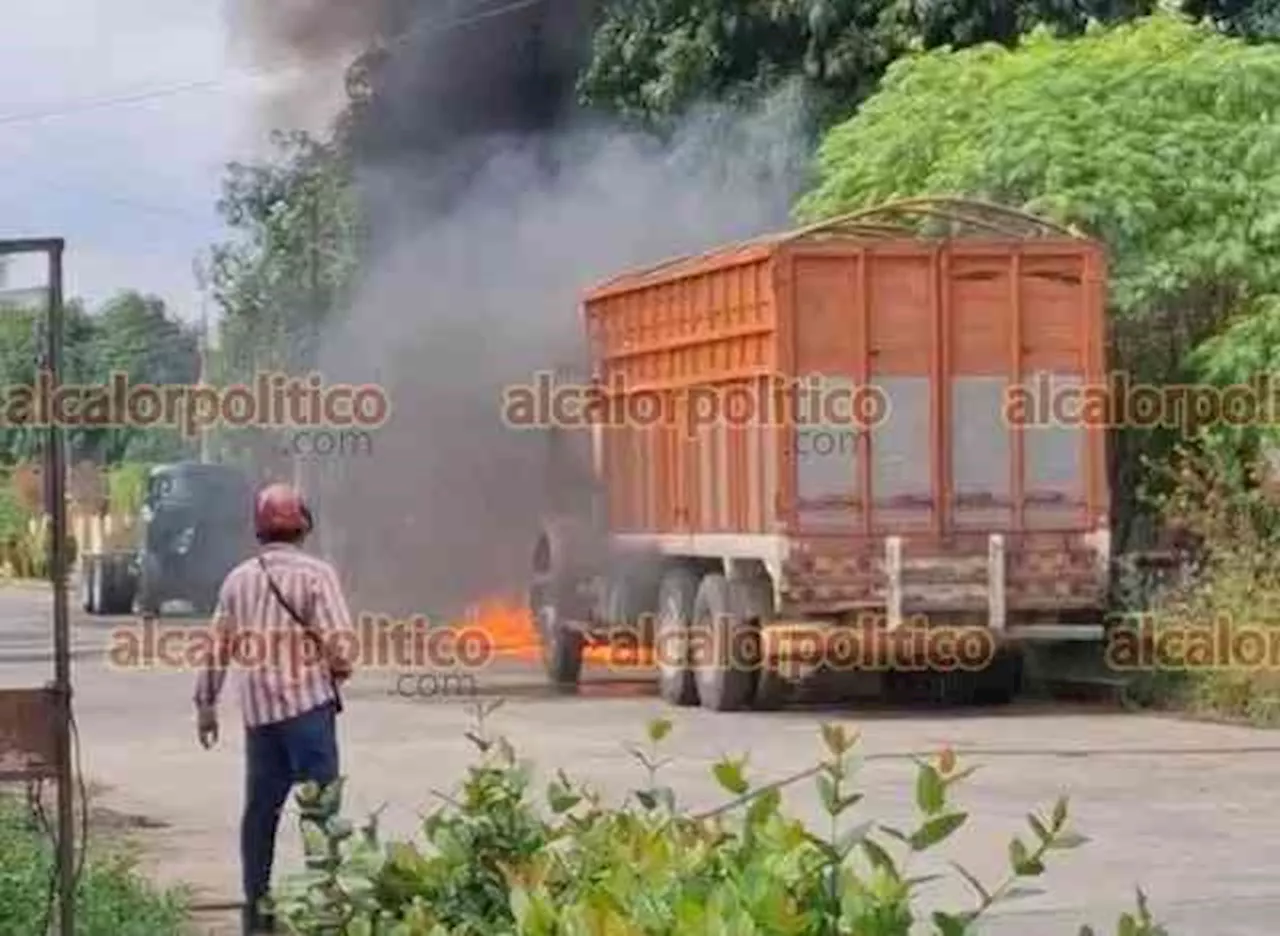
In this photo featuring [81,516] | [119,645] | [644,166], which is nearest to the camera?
[644,166]

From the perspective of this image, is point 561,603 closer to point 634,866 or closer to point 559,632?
point 559,632

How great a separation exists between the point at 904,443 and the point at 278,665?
9640 millimetres

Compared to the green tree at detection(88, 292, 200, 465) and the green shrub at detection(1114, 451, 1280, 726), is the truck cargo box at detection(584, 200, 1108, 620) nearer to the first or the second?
the green shrub at detection(1114, 451, 1280, 726)

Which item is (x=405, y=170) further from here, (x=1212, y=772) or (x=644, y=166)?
(x=1212, y=772)

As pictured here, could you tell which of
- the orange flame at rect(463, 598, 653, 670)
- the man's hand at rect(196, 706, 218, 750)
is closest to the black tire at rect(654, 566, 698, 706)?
the orange flame at rect(463, 598, 653, 670)

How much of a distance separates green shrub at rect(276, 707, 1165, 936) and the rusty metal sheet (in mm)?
2401

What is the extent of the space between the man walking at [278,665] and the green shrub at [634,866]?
13.2 feet

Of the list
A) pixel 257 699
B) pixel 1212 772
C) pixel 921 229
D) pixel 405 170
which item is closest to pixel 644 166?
pixel 405 170

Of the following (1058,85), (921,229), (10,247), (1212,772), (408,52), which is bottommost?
(1212,772)

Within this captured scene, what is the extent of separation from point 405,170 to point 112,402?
7589 millimetres

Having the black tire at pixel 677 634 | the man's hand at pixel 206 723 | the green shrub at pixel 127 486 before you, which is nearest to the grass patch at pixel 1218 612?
the black tire at pixel 677 634

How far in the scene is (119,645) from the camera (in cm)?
2934

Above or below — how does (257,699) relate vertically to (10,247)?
below

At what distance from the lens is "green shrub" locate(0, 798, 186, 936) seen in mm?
8391
